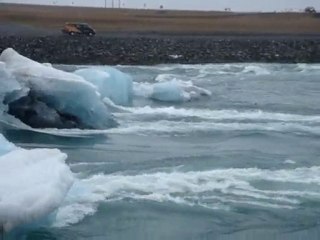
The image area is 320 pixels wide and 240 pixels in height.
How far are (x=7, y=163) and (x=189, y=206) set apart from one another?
1.98m

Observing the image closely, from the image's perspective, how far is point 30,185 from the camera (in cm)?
688

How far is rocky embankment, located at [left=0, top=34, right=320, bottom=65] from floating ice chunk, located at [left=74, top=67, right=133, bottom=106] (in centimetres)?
1213

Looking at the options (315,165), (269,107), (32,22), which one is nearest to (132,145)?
(315,165)

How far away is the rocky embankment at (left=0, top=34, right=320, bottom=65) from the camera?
30.2 metres

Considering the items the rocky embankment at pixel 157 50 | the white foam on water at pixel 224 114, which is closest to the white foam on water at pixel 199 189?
the white foam on water at pixel 224 114

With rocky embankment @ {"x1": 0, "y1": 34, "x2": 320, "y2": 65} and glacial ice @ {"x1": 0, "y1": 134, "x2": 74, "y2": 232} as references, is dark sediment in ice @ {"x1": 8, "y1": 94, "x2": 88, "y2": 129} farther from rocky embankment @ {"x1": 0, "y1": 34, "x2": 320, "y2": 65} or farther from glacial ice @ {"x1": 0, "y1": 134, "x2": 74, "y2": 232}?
rocky embankment @ {"x1": 0, "y1": 34, "x2": 320, "y2": 65}

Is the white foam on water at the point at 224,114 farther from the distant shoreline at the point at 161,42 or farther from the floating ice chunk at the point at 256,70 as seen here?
the distant shoreline at the point at 161,42

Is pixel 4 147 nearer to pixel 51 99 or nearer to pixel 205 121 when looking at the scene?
pixel 51 99

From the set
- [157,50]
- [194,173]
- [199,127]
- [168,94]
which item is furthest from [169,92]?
[157,50]

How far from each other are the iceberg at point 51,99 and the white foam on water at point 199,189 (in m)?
3.23

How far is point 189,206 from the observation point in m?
8.41

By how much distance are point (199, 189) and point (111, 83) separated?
746cm

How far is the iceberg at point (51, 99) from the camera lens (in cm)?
1266

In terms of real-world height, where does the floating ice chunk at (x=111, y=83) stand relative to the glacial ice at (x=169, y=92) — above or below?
above
